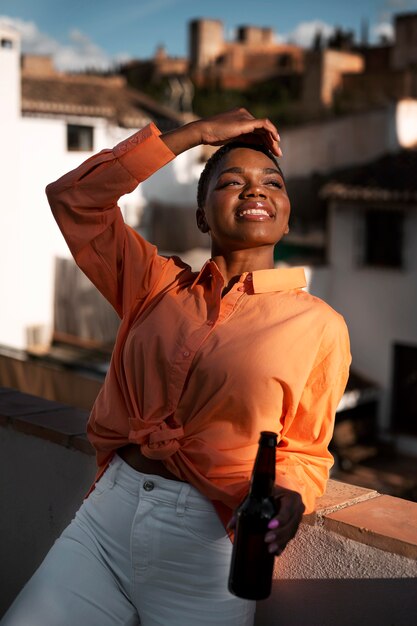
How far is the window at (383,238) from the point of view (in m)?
16.3

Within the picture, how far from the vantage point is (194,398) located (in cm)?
202

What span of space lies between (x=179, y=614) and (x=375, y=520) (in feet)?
1.83

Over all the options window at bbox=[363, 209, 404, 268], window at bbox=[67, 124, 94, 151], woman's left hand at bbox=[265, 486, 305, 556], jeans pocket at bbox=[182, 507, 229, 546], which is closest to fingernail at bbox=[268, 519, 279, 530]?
woman's left hand at bbox=[265, 486, 305, 556]

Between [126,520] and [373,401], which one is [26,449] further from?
[373,401]

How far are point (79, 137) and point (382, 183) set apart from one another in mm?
7405

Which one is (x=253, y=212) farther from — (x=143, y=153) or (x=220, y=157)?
(x=143, y=153)

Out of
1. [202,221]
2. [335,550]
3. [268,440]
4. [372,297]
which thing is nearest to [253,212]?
[202,221]

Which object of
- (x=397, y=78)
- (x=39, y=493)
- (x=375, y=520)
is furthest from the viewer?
(x=397, y=78)

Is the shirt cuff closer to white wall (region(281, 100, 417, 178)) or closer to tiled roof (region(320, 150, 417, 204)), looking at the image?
tiled roof (region(320, 150, 417, 204))

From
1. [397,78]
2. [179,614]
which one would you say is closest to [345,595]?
[179,614]

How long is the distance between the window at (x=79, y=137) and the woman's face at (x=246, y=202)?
17.7 meters

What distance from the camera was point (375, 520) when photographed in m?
2.13

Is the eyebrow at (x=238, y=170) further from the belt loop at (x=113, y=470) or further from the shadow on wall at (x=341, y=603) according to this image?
the shadow on wall at (x=341, y=603)

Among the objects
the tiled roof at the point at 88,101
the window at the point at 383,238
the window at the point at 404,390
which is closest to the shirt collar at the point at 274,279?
the window at the point at 383,238
